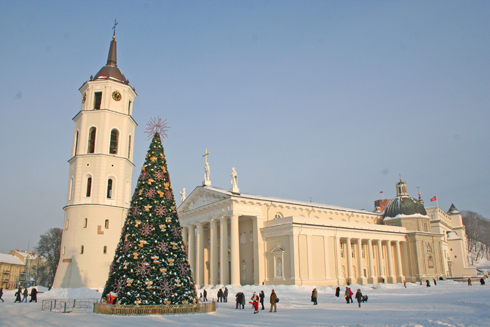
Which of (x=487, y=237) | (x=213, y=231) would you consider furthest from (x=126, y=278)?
(x=487, y=237)

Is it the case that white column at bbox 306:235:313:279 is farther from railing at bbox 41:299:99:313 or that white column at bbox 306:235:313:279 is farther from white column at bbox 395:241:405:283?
railing at bbox 41:299:99:313

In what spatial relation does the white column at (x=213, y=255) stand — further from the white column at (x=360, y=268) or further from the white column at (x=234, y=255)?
the white column at (x=360, y=268)

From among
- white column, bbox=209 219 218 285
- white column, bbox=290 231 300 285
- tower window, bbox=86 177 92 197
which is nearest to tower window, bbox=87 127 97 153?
tower window, bbox=86 177 92 197

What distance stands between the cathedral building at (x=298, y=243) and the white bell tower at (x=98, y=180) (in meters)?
10.9

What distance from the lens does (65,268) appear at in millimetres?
35875

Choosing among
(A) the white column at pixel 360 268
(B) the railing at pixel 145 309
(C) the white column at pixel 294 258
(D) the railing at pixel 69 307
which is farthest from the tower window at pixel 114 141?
(A) the white column at pixel 360 268

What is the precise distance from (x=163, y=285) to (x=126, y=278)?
1.59m

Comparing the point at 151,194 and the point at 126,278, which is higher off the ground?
the point at 151,194

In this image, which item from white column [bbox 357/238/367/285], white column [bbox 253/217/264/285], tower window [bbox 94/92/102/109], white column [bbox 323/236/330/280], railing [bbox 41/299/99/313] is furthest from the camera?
white column [bbox 357/238/367/285]

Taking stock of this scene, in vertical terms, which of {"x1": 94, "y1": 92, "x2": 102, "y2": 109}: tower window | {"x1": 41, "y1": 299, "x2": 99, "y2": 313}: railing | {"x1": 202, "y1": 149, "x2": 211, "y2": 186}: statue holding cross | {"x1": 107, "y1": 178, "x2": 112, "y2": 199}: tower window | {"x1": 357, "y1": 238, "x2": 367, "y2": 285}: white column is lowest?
{"x1": 41, "y1": 299, "x2": 99, "y2": 313}: railing

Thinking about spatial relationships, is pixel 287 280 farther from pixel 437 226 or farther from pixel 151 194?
pixel 437 226

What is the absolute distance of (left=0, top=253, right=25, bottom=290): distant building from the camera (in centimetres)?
7975

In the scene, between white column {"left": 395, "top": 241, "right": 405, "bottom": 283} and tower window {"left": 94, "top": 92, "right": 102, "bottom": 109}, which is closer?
tower window {"left": 94, "top": 92, "right": 102, "bottom": 109}

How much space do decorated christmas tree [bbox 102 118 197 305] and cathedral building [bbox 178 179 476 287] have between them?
75.8 feet
